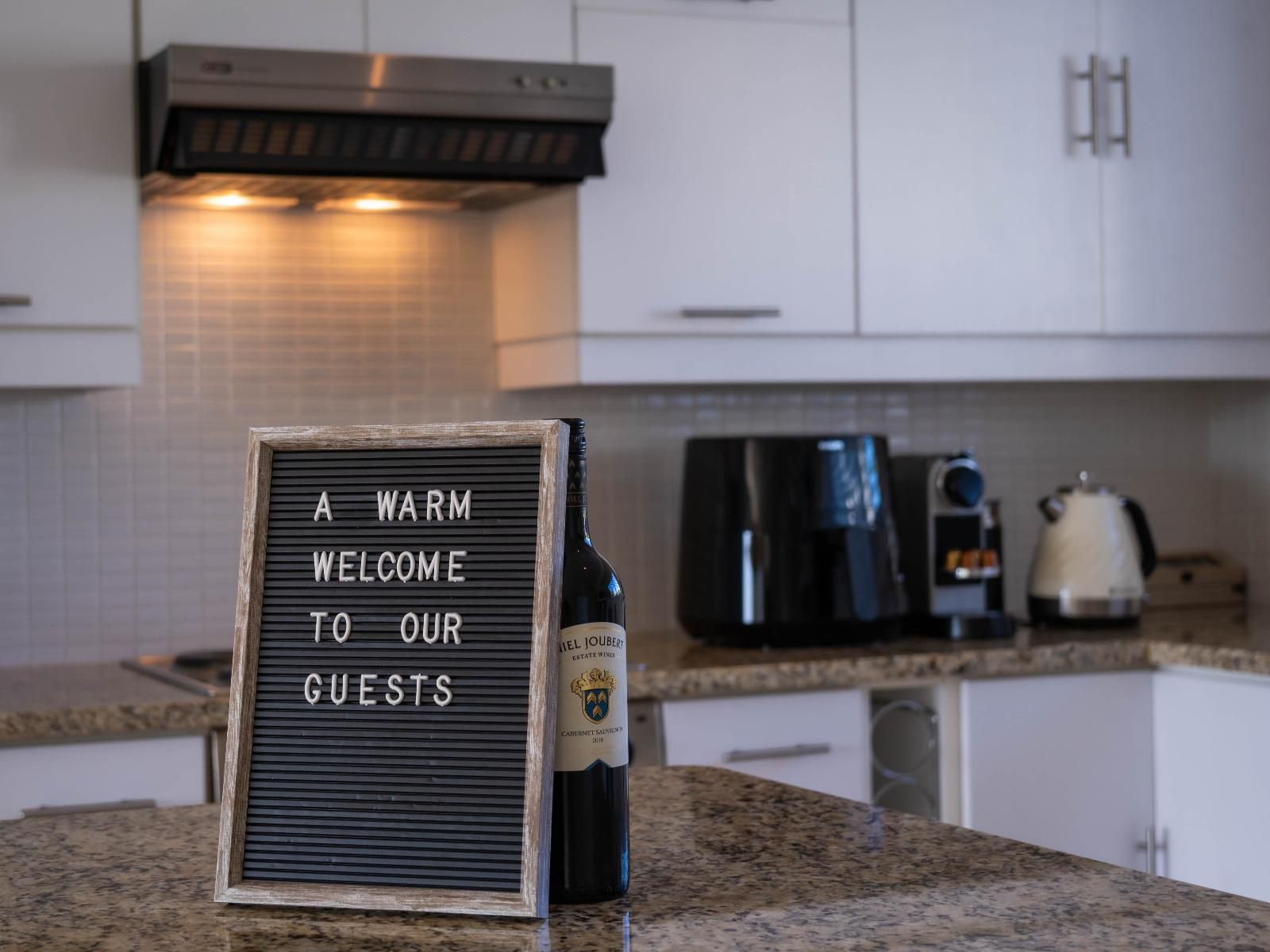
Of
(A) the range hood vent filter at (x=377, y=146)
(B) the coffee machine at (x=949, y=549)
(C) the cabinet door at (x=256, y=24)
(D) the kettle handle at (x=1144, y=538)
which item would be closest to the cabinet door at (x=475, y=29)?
(C) the cabinet door at (x=256, y=24)

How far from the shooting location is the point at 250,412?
8.84 ft

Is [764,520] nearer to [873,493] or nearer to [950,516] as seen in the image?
[873,493]

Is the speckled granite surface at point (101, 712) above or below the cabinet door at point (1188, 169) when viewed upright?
below

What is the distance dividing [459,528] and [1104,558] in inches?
81.5

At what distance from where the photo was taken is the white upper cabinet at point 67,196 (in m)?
2.22

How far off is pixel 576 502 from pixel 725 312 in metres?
1.63

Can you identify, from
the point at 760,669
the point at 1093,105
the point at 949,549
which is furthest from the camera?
the point at 1093,105

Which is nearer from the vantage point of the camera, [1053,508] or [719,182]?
[719,182]

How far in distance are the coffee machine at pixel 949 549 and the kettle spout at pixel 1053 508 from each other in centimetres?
15

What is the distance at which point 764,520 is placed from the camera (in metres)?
2.54

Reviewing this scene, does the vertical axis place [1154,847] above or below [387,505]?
below

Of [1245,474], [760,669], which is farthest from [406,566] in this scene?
[1245,474]

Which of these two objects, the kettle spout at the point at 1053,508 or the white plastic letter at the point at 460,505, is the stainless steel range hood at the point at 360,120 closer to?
the kettle spout at the point at 1053,508

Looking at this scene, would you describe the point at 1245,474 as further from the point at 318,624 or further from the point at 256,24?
the point at 318,624
